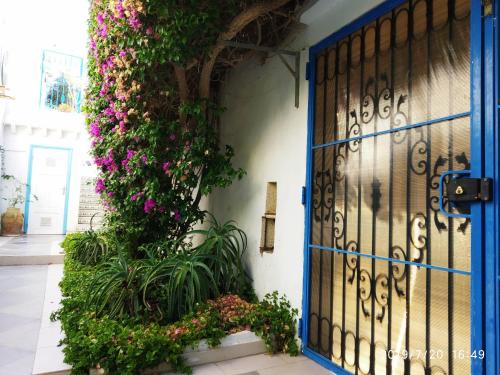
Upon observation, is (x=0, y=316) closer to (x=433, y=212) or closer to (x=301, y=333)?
(x=301, y=333)

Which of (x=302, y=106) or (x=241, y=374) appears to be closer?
(x=241, y=374)

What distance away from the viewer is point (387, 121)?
2.12 m

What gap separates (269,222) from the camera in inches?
129

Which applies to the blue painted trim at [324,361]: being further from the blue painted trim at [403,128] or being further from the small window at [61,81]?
the small window at [61,81]

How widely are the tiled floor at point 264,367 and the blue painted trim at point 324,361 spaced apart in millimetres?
28

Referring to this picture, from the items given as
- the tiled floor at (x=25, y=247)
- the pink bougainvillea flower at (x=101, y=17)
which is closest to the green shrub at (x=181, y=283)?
the pink bougainvillea flower at (x=101, y=17)

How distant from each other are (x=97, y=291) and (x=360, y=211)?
2156 mm

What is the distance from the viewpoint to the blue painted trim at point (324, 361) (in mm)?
2283

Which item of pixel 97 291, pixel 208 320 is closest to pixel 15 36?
pixel 97 291

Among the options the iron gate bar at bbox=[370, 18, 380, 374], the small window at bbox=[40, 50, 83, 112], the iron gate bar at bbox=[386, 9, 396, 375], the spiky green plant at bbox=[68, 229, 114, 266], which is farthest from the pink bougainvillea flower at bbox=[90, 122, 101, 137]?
the small window at bbox=[40, 50, 83, 112]

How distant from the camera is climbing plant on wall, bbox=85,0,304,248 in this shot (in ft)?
9.36

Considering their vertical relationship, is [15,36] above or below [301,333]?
above

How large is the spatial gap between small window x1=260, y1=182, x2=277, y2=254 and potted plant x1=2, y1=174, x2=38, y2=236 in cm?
842

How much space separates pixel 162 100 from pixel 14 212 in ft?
24.8
